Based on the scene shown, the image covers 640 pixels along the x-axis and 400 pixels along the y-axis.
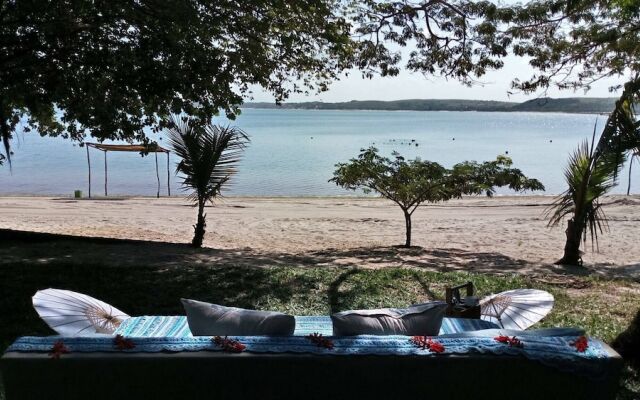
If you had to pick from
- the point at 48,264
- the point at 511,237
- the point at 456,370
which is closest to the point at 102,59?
the point at 48,264

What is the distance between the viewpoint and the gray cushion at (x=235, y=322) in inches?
111

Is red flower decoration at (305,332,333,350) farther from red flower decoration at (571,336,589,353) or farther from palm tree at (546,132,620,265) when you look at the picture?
palm tree at (546,132,620,265)

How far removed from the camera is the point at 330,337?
2.71m

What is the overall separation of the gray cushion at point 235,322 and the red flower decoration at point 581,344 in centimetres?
120

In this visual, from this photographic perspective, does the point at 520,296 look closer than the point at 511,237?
Yes

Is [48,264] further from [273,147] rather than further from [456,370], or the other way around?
[273,147]

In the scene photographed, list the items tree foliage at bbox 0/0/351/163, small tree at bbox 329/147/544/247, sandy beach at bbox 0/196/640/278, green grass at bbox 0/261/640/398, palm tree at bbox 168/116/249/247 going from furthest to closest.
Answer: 1. small tree at bbox 329/147/544/247
2. palm tree at bbox 168/116/249/247
3. sandy beach at bbox 0/196/640/278
4. tree foliage at bbox 0/0/351/163
5. green grass at bbox 0/261/640/398

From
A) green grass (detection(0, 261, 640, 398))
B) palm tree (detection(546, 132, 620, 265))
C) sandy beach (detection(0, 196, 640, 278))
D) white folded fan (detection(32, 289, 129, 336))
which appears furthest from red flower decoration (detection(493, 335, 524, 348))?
palm tree (detection(546, 132, 620, 265))

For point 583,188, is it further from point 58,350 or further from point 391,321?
point 58,350

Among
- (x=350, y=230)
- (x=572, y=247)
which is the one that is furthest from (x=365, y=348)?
(x=350, y=230)

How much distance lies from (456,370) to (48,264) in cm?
639

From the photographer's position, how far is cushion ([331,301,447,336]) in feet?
9.30

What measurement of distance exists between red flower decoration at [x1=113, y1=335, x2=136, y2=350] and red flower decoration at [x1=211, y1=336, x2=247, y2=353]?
326 mm

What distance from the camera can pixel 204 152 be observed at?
10.3 metres
